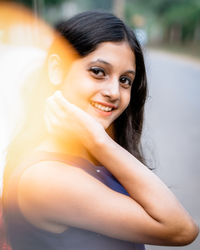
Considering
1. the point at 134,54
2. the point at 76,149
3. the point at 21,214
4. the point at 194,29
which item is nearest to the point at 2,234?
the point at 21,214

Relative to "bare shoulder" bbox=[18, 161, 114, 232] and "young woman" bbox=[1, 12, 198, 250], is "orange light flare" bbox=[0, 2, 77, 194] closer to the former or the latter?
"young woman" bbox=[1, 12, 198, 250]

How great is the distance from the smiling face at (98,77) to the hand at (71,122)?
0.26 feet

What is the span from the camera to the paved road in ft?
11.2

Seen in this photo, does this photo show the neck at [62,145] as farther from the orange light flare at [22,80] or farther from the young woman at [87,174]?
the orange light flare at [22,80]

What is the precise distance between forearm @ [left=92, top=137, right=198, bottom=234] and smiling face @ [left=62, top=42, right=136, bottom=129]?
0.75ft

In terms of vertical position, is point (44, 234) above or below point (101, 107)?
below

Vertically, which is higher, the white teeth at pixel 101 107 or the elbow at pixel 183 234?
the white teeth at pixel 101 107

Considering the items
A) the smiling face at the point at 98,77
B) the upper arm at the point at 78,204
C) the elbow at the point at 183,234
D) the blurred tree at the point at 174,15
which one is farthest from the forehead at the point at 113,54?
the blurred tree at the point at 174,15

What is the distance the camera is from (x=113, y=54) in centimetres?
125

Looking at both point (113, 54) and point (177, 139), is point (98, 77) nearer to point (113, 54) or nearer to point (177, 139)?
point (113, 54)

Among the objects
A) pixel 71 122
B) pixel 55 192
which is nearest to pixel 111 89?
pixel 71 122

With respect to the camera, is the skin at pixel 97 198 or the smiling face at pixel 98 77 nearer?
the skin at pixel 97 198

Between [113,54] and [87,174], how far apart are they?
532 mm

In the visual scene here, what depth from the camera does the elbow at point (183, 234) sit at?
107 centimetres
